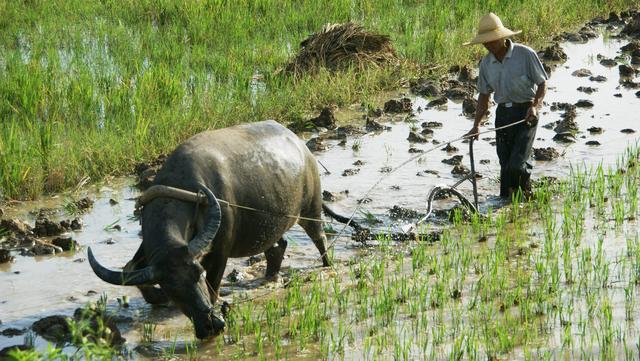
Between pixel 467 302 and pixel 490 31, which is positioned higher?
pixel 490 31

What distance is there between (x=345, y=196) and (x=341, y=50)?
3564 millimetres

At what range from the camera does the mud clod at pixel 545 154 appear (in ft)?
28.7

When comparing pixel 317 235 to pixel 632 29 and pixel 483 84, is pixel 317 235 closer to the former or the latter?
pixel 483 84

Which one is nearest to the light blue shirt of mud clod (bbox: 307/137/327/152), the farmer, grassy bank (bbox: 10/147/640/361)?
the farmer

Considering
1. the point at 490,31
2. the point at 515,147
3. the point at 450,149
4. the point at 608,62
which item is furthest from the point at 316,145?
the point at 608,62

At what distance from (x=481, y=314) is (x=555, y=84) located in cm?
611

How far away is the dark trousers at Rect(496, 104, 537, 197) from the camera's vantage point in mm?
7633

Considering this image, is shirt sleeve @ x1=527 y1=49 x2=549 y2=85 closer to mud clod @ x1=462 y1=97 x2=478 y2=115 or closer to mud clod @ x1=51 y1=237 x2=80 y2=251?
mud clod @ x1=462 y1=97 x2=478 y2=115

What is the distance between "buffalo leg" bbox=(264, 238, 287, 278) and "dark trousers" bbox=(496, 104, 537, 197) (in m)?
2.01

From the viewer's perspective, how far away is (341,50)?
11.2 metres

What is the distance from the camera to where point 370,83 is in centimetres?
1076

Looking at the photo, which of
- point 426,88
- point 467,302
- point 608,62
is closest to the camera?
point 467,302

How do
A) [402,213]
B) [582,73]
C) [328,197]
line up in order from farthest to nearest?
[582,73]
[328,197]
[402,213]

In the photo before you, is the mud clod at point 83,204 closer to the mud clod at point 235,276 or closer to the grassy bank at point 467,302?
the mud clod at point 235,276
